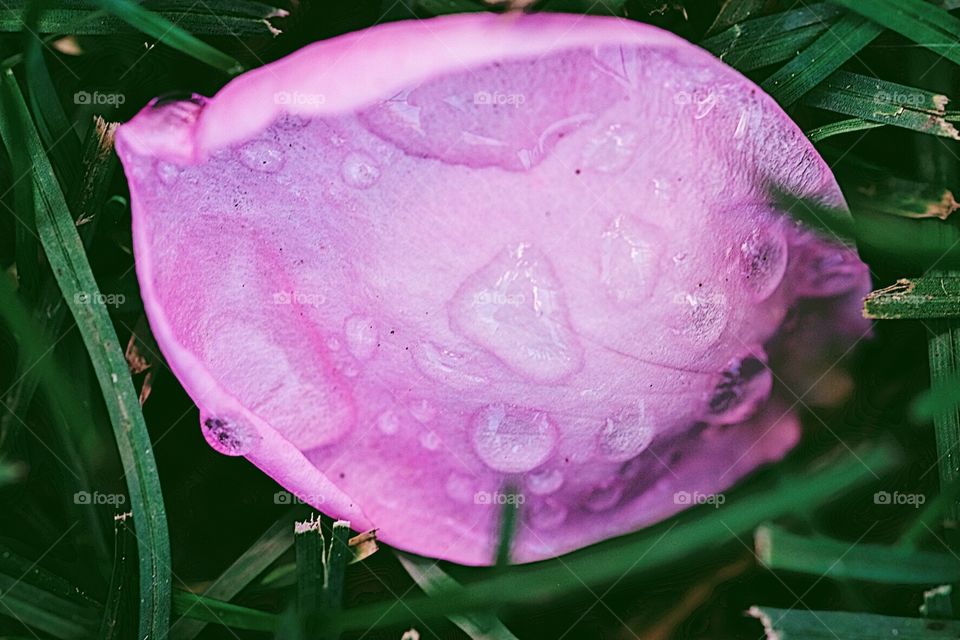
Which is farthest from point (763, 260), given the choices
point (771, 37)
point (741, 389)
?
point (771, 37)

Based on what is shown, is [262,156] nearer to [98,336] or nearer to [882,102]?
[98,336]

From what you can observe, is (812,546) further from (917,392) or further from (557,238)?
(557,238)

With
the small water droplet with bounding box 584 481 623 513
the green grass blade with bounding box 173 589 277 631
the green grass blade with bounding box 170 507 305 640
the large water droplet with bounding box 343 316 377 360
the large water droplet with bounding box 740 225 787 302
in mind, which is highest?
the large water droplet with bounding box 740 225 787 302

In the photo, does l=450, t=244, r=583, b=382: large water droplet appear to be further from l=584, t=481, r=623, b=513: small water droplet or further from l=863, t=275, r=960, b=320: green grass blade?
l=863, t=275, r=960, b=320: green grass blade

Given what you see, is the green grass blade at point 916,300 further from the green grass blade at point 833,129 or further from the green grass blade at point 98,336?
the green grass blade at point 98,336

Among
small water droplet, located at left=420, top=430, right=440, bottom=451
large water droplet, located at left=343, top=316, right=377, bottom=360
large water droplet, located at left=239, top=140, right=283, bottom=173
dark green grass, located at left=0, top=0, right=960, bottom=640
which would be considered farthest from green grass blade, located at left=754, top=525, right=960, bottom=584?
large water droplet, located at left=239, top=140, right=283, bottom=173

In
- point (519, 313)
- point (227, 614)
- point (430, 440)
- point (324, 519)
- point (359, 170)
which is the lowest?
point (227, 614)

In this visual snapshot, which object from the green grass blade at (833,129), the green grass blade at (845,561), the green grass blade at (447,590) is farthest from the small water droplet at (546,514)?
the green grass blade at (833,129)
